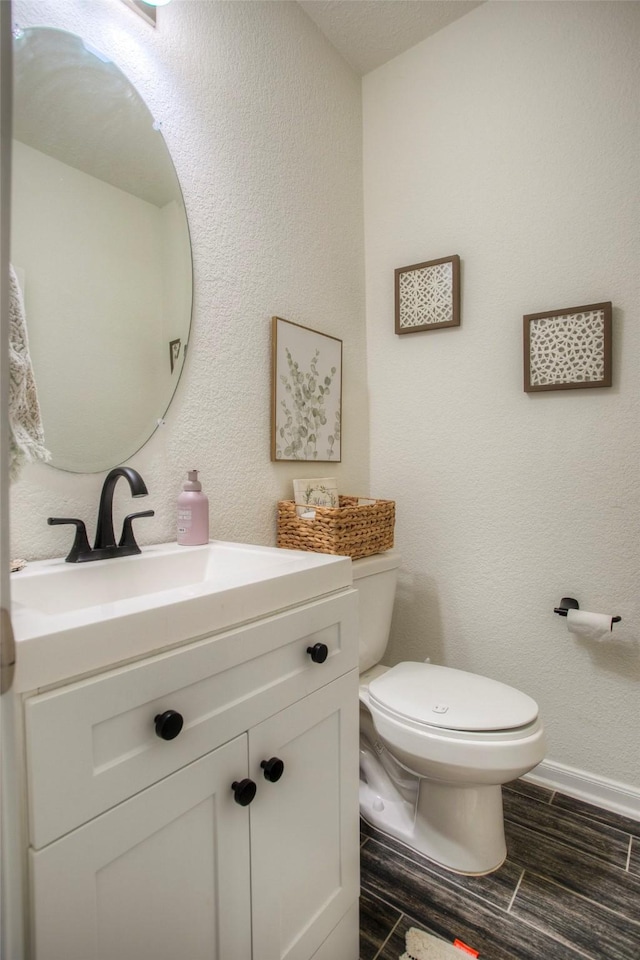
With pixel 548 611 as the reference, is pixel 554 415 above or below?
above

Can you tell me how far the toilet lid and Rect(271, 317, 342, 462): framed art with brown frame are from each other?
768 mm

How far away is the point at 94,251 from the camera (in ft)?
3.66

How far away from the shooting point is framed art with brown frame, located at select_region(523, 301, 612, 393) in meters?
1.53

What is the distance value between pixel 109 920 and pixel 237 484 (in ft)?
3.32

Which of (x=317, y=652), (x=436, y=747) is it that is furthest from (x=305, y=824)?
(x=436, y=747)

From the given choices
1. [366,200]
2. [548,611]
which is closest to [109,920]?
[548,611]

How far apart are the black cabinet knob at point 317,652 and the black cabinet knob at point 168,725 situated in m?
0.31

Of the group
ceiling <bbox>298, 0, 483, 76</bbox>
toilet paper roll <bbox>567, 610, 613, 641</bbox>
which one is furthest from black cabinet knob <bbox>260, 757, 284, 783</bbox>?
ceiling <bbox>298, 0, 483, 76</bbox>

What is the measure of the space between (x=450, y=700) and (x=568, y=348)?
1.14m

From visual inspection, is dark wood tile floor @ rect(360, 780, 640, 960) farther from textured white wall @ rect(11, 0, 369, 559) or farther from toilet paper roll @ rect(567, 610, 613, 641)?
textured white wall @ rect(11, 0, 369, 559)

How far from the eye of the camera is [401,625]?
6.44ft

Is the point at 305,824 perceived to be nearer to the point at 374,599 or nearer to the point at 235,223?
the point at 374,599

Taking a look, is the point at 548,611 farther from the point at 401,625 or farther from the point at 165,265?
the point at 165,265

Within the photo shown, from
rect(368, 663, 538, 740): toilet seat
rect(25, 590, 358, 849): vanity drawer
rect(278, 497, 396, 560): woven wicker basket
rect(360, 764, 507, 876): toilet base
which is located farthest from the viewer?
rect(278, 497, 396, 560): woven wicker basket
